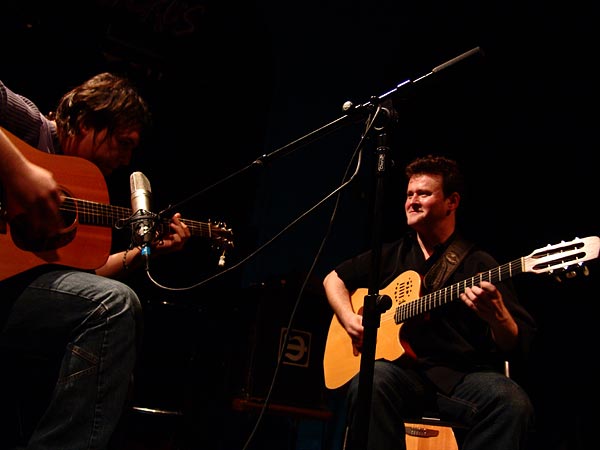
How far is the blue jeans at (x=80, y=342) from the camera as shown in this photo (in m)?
1.70

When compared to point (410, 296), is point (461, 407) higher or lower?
lower

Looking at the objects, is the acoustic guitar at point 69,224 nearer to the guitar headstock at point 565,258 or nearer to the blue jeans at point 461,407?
the blue jeans at point 461,407

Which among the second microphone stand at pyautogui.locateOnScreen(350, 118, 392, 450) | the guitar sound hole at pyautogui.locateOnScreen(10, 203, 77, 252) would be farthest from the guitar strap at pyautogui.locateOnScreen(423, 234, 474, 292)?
the guitar sound hole at pyautogui.locateOnScreen(10, 203, 77, 252)

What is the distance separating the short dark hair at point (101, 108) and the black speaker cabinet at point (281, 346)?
1682 mm

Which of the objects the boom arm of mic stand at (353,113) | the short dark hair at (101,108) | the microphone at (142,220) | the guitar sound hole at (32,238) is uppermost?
the short dark hair at (101,108)

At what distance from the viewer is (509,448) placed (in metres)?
2.21

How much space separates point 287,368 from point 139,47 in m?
2.53

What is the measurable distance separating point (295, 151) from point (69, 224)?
1980mm

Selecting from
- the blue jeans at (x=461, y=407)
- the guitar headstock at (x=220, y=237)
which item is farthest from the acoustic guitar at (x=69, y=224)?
the blue jeans at (x=461, y=407)

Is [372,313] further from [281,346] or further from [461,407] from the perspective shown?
[281,346]

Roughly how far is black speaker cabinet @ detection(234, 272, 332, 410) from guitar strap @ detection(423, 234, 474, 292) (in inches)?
48.4

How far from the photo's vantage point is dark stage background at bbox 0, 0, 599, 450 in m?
3.71

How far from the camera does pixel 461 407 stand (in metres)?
2.42

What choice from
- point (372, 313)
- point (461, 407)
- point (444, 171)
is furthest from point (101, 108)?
point (461, 407)
